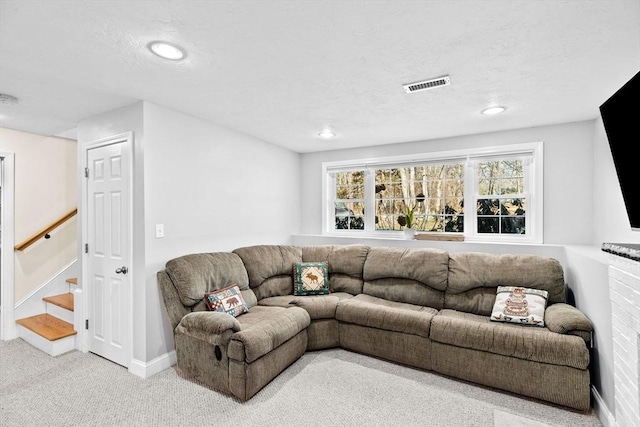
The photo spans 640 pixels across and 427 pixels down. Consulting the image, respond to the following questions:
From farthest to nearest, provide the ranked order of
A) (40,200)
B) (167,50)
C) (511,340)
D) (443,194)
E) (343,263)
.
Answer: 1. (443,194)
2. (343,263)
3. (40,200)
4. (511,340)
5. (167,50)

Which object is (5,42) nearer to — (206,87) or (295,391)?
(206,87)

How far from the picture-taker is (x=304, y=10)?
1.45 meters

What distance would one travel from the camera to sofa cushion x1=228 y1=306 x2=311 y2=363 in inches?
91.0

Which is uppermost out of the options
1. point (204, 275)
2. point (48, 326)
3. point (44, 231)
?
point (44, 231)

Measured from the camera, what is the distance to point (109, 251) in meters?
2.95

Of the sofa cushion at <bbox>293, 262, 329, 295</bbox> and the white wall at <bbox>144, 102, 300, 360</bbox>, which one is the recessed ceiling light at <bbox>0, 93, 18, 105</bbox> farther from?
the sofa cushion at <bbox>293, 262, 329, 295</bbox>

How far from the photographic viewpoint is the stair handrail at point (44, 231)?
3.47 m

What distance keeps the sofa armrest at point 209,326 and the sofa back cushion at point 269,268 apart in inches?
36.7

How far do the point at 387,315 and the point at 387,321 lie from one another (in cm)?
5

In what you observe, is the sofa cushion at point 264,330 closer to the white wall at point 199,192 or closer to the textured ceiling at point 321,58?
the white wall at point 199,192

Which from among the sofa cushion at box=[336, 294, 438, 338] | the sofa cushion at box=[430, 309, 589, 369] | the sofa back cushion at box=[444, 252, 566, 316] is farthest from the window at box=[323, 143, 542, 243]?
the sofa cushion at box=[430, 309, 589, 369]

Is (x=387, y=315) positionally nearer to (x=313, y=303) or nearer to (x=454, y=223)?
(x=313, y=303)

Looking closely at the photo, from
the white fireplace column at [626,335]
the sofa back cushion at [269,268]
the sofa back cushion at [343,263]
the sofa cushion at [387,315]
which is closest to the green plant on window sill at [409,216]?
the sofa back cushion at [343,263]

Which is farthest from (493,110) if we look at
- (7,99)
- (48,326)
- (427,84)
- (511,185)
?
(48,326)
